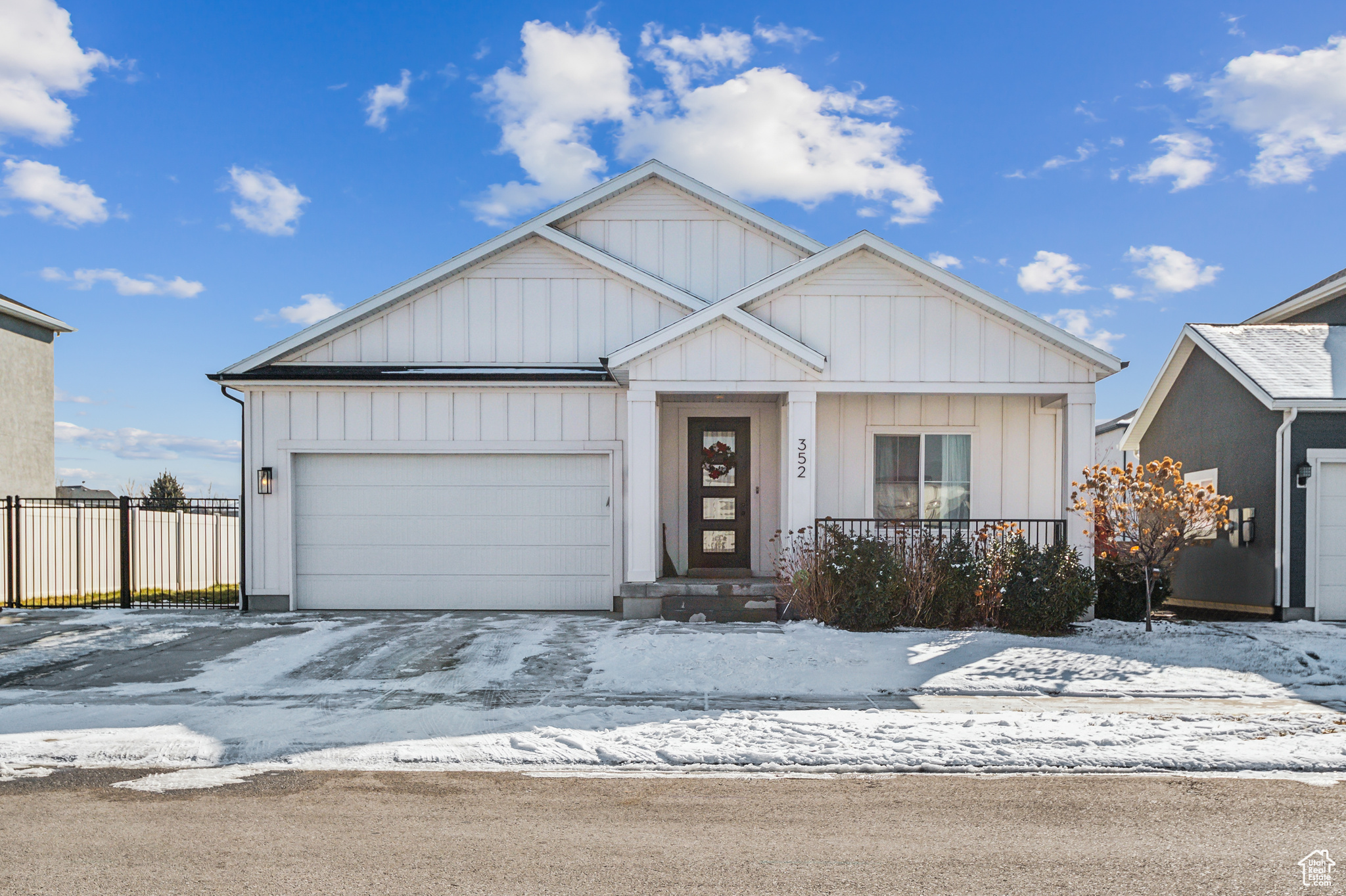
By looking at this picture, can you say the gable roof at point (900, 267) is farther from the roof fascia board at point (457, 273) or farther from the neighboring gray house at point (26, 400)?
the neighboring gray house at point (26, 400)

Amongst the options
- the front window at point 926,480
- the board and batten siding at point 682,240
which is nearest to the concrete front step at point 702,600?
the front window at point 926,480

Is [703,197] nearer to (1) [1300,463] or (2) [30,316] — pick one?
(1) [1300,463]

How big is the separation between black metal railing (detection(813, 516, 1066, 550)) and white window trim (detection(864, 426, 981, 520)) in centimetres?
41

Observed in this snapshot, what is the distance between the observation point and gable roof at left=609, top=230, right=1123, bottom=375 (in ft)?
32.3

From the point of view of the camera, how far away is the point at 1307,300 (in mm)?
15078

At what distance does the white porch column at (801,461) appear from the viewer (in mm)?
9914

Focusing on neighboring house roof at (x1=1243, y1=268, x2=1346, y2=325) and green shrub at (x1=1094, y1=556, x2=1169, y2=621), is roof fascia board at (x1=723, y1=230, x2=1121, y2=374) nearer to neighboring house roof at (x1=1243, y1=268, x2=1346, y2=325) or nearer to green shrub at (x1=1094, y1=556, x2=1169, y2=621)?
green shrub at (x1=1094, y1=556, x2=1169, y2=621)

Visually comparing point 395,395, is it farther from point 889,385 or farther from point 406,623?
point 889,385

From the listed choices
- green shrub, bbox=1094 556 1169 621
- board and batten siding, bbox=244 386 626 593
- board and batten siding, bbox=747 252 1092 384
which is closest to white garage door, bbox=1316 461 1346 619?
green shrub, bbox=1094 556 1169 621

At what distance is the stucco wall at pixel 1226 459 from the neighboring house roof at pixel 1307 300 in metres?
3.23

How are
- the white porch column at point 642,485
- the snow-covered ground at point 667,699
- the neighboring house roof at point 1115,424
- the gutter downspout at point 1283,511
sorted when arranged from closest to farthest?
the snow-covered ground at point 667,699
the white porch column at point 642,485
the gutter downspout at point 1283,511
the neighboring house roof at point 1115,424

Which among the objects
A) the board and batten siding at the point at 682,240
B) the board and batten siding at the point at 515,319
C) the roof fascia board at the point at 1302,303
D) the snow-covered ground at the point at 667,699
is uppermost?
the board and batten siding at the point at 682,240

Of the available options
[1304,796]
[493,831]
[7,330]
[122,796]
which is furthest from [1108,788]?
[7,330]

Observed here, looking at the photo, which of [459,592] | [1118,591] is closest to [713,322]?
[459,592]
